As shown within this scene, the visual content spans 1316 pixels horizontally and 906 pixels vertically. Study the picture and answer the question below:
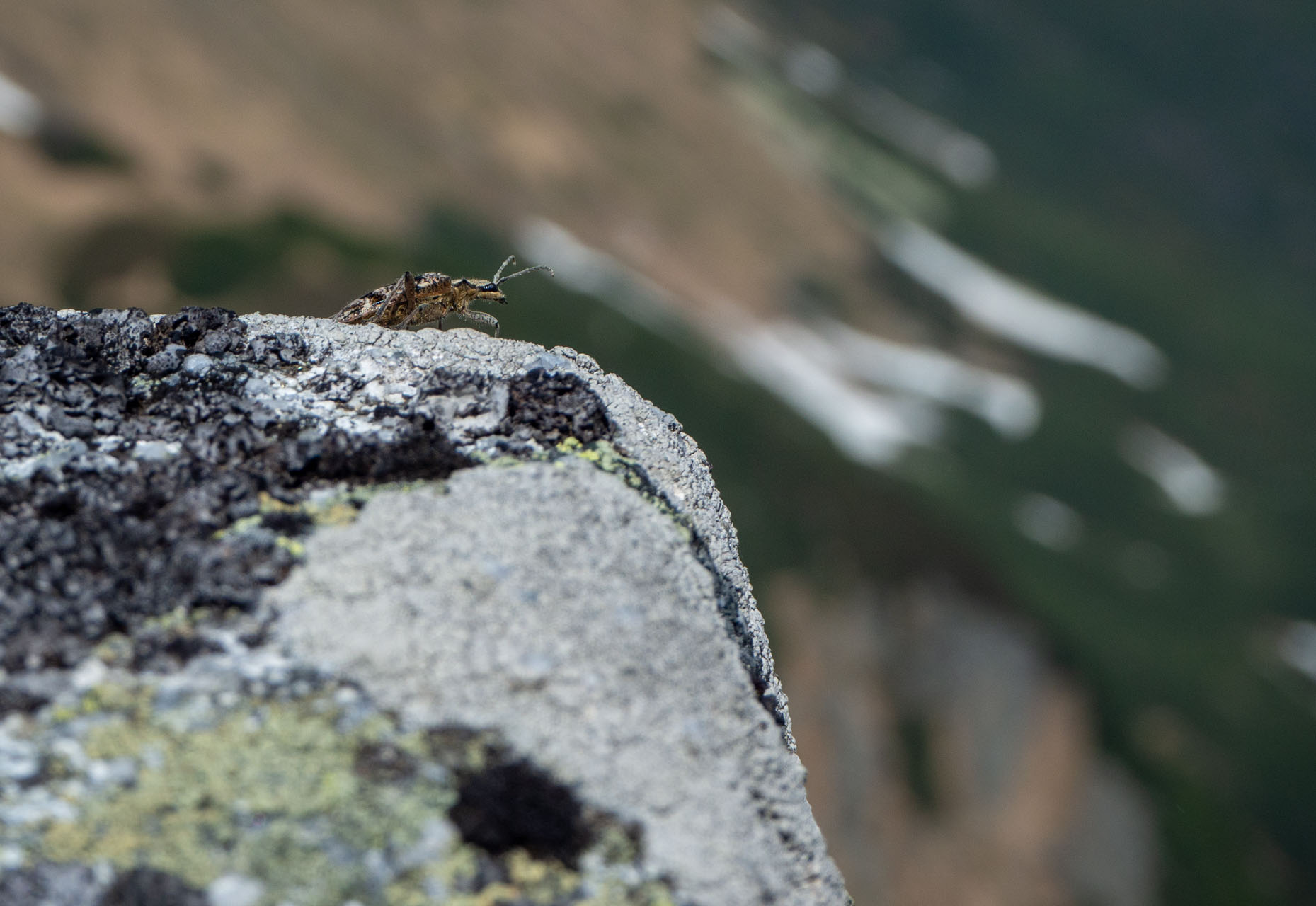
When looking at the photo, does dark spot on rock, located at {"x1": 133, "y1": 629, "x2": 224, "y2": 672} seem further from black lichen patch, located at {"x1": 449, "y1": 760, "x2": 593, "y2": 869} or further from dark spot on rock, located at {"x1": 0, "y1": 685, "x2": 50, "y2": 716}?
black lichen patch, located at {"x1": 449, "y1": 760, "x2": 593, "y2": 869}

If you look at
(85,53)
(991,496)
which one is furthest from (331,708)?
(991,496)

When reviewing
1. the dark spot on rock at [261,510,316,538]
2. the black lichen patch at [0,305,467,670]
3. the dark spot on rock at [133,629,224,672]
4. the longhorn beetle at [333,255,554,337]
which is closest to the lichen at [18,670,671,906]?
the dark spot on rock at [133,629,224,672]

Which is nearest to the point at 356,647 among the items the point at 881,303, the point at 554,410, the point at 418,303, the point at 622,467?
the point at 622,467

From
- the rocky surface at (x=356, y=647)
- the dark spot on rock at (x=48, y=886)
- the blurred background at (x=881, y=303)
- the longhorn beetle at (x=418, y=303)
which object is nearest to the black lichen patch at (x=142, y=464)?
the rocky surface at (x=356, y=647)

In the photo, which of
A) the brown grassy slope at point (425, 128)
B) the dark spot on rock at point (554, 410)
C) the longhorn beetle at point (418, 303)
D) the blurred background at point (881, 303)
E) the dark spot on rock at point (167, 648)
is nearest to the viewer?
the dark spot on rock at point (167, 648)

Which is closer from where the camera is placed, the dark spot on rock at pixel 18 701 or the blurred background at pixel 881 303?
the dark spot on rock at pixel 18 701

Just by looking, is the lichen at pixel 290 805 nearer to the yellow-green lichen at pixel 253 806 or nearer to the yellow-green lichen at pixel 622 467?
the yellow-green lichen at pixel 253 806
